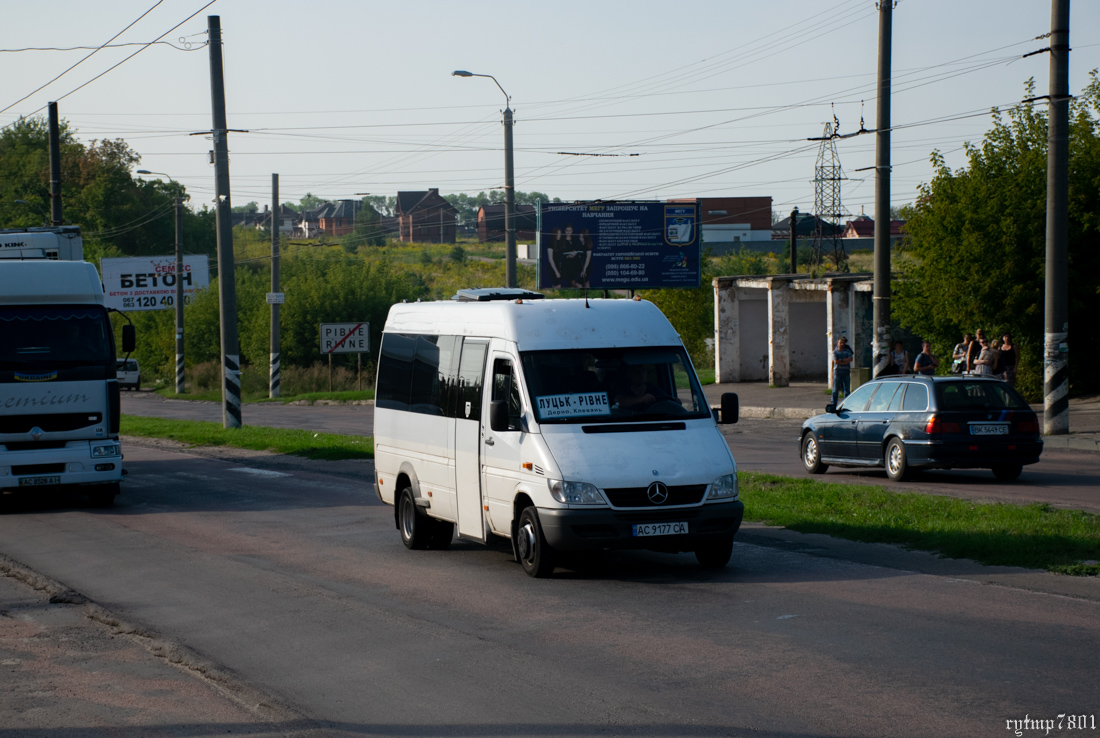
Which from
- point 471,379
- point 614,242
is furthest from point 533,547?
point 614,242

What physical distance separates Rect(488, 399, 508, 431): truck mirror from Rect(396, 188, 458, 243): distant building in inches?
6097

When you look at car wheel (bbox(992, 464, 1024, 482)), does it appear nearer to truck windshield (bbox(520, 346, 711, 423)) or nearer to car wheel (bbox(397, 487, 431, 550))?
truck windshield (bbox(520, 346, 711, 423))

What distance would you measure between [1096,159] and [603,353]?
21915 mm

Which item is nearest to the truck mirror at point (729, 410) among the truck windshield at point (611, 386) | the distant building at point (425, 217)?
the truck windshield at point (611, 386)

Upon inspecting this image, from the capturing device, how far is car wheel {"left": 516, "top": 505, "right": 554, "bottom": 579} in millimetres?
9703

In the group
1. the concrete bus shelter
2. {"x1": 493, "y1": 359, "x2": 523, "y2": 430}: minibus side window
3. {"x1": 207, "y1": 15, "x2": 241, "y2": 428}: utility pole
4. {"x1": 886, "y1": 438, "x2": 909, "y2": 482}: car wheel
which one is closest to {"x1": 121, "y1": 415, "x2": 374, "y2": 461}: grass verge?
{"x1": 207, "y1": 15, "x2": 241, "y2": 428}: utility pole

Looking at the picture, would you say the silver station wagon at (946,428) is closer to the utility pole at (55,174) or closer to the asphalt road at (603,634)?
the asphalt road at (603,634)

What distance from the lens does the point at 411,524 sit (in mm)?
11930

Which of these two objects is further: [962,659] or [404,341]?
[404,341]

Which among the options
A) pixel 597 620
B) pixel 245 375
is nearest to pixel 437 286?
pixel 245 375

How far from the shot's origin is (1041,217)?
91.6ft

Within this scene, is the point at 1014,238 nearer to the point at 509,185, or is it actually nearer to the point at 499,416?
the point at 509,185

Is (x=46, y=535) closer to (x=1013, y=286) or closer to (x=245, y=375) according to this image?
(x=1013, y=286)

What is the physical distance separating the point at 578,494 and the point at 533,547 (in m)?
0.75
